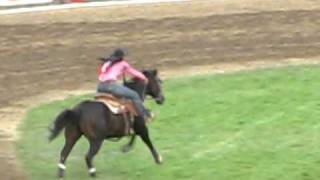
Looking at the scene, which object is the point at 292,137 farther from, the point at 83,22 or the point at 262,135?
the point at 83,22

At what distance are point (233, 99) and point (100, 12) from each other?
37.8ft

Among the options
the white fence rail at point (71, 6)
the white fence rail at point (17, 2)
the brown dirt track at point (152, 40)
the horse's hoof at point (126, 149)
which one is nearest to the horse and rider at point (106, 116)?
the horse's hoof at point (126, 149)

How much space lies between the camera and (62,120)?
14586 millimetres

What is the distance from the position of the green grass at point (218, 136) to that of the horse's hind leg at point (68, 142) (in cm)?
18

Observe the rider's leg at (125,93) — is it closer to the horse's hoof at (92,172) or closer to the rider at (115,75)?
the rider at (115,75)

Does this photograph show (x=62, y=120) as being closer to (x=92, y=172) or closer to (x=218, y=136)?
(x=92, y=172)

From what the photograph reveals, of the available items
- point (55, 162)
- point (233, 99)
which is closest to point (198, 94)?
point (233, 99)

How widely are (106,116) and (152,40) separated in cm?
1311

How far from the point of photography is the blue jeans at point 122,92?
1502 cm

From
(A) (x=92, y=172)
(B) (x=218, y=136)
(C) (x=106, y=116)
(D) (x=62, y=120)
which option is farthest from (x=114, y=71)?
(B) (x=218, y=136)

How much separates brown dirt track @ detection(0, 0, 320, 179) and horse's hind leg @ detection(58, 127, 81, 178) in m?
6.46

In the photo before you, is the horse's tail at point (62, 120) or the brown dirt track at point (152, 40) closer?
the horse's tail at point (62, 120)

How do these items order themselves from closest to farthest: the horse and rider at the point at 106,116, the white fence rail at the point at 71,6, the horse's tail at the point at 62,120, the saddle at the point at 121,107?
the horse's tail at the point at 62,120
the horse and rider at the point at 106,116
the saddle at the point at 121,107
the white fence rail at the point at 71,6

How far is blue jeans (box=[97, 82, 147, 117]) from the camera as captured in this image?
15016mm
